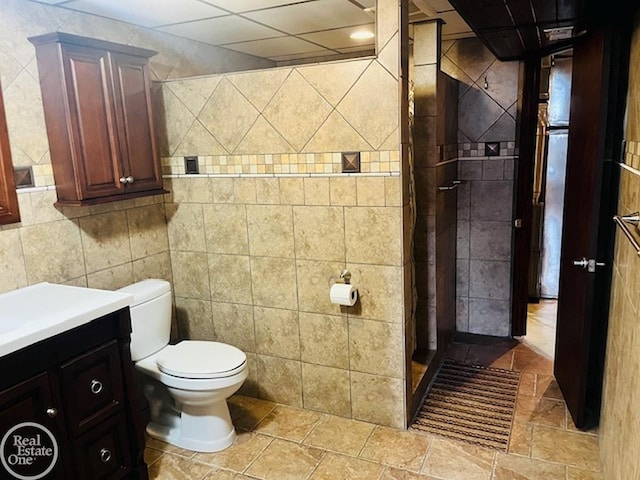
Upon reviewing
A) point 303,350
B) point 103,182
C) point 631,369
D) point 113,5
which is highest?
point 113,5

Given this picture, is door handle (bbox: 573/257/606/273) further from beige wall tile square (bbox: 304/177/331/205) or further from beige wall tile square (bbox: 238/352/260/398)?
beige wall tile square (bbox: 238/352/260/398)

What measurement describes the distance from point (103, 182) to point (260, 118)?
0.85m

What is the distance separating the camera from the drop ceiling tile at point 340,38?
128 inches

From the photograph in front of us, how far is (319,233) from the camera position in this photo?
104 inches

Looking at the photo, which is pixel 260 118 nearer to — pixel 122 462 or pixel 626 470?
pixel 122 462

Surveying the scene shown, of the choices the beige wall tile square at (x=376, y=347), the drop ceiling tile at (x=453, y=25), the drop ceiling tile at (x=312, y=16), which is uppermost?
the drop ceiling tile at (x=312, y=16)

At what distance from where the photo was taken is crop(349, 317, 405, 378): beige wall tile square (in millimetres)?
2568

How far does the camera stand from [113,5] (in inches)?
97.2

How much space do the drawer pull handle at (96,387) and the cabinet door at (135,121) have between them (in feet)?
3.21

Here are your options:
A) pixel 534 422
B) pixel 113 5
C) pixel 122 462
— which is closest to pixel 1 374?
pixel 122 462

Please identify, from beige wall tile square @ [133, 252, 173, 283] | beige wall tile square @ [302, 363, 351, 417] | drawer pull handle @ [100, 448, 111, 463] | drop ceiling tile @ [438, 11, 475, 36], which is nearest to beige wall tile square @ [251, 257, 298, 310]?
beige wall tile square @ [302, 363, 351, 417]

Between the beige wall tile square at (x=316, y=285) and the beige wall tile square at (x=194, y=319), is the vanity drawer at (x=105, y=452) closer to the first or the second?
the beige wall tile square at (x=194, y=319)

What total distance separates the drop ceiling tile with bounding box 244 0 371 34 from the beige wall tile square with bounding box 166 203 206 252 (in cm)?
Result: 116

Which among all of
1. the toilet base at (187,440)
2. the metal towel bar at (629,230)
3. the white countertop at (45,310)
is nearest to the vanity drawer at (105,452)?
the toilet base at (187,440)
